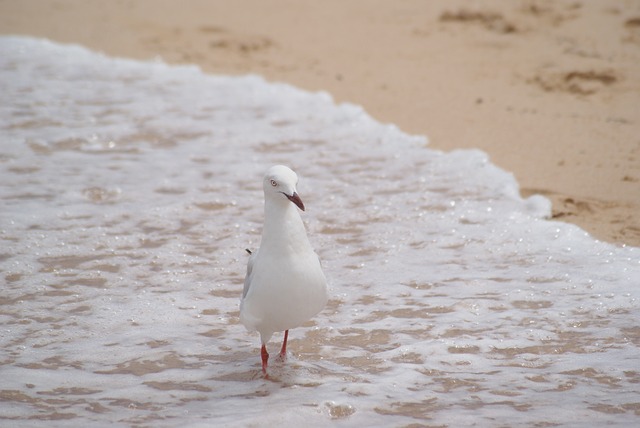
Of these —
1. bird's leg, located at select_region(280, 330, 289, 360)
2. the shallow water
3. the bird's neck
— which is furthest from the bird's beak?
the shallow water

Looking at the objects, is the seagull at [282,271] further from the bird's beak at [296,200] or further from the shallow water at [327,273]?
the shallow water at [327,273]

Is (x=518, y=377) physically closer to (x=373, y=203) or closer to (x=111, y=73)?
(x=373, y=203)

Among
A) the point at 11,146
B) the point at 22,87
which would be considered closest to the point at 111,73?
the point at 22,87

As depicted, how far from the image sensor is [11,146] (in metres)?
7.63

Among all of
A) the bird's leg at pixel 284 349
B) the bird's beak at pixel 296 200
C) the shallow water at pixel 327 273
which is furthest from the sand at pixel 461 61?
the bird's beak at pixel 296 200

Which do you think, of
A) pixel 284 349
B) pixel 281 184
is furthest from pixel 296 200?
pixel 284 349

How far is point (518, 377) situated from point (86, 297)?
2.52 m

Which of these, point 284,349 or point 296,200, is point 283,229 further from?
point 284,349

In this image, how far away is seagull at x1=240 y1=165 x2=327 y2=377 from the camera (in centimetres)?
400

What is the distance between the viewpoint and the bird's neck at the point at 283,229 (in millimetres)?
4035

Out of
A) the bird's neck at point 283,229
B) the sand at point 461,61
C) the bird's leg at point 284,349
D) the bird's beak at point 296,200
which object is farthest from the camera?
the sand at point 461,61

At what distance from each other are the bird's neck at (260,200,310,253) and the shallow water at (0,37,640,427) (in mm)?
676

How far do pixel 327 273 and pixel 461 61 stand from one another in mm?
4054

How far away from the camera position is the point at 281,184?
401 centimetres
